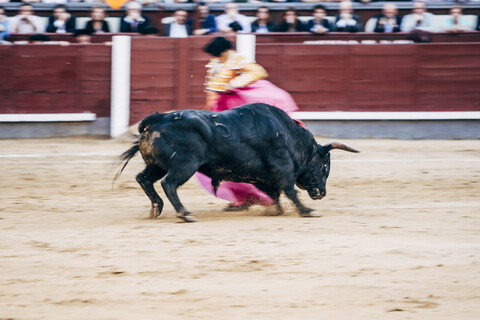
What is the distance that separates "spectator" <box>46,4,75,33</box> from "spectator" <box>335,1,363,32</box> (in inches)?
136

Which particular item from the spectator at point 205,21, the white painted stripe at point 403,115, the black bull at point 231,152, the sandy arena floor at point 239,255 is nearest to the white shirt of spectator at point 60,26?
the spectator at point 205,21

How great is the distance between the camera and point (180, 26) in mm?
10336

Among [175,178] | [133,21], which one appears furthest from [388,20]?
[175,178]

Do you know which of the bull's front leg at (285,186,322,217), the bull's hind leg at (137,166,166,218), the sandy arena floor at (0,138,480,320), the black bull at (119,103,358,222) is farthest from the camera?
the bull's front leg at (285,186,322,217)

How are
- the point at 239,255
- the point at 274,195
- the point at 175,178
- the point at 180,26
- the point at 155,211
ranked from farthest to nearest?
the point at 180,26, the point at 274,195, the point at 155,211, the point at 175,178, the point at 239,255

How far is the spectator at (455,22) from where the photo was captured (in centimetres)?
1049

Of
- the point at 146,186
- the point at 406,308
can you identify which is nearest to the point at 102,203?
the point at 146,186

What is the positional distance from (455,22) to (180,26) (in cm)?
359

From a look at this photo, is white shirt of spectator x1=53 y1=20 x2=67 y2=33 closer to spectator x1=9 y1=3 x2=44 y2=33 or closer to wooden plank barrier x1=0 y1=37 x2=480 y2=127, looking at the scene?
spectator x1=9 y1=3 x2=44 y2=33

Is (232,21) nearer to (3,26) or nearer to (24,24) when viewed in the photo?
(24,24)

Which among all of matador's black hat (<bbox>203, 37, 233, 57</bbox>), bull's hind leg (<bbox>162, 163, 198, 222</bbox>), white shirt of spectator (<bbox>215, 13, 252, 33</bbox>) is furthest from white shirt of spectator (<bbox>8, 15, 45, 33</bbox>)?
bull's hind leg (<bbox>162, 163, 198, 222</bbox>)

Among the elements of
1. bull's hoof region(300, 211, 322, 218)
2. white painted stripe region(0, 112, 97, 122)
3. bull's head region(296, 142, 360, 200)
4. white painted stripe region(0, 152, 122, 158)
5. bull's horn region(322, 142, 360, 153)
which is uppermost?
bull's horn region(322, 142, 360, 153)

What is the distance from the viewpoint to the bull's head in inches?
219

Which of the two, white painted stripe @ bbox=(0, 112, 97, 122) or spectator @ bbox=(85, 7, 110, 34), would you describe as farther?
spectator @ bbox=(85, 7, 110, 34)
